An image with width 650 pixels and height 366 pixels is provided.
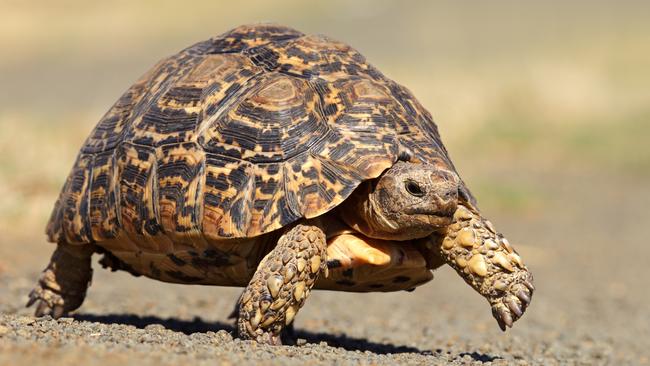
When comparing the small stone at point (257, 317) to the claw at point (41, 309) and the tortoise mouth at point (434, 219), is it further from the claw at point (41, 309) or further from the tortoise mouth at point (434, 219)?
the claw at point (41, 309)

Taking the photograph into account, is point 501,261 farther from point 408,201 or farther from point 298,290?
point 298,290

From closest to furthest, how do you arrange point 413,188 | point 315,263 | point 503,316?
point 315,263
point 413,188
point 503,316

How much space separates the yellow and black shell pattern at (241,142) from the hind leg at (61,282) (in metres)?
0.47

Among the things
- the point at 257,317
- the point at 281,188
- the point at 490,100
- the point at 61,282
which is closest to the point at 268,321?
the point at 257,317

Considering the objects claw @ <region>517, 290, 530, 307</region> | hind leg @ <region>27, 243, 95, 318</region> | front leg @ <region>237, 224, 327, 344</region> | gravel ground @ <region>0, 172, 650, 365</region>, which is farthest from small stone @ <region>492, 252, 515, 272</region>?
hind leg @ <region>27, 243, 95, 318</region>

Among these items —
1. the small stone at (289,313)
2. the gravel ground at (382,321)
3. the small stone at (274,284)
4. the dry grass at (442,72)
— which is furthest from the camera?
the dry grass at (442,72)

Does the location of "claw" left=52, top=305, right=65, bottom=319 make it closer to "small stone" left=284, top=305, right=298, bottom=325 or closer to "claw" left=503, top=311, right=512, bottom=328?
"small stone" left=284, top=305, right=298, bottom=325

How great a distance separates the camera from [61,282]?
6270mm

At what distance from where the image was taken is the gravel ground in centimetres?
429

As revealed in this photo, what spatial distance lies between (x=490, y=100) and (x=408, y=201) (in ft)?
73.1

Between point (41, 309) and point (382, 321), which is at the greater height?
point (382, 321)

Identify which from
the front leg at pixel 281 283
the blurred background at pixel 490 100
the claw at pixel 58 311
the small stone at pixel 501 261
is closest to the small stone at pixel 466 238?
the small stone at pixel 501 261

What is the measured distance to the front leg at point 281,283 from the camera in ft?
15.3

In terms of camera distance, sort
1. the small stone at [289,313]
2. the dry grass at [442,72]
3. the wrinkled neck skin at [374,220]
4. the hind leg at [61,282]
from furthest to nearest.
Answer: the dry grass at [442,72], the hind leg at [61,282], the wrinkled neck skin at [374,220], the small stone at [289,313]
